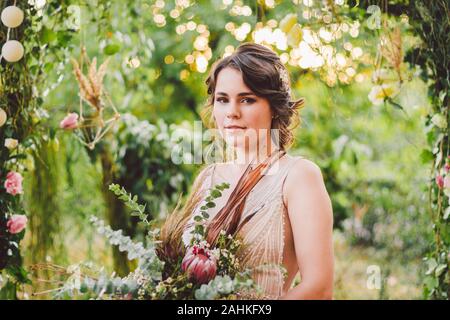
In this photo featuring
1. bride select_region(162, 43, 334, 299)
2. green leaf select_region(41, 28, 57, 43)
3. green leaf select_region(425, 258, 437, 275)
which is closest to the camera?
bride select_region(162, 43, 334, 299)

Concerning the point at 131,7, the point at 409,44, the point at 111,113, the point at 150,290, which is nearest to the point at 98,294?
the point at 150,290

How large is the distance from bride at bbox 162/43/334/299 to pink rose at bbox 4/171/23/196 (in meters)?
0.54

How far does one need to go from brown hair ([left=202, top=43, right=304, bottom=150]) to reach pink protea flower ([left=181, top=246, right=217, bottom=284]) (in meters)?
0.54

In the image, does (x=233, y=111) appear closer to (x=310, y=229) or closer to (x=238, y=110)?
(x=238, y=110)

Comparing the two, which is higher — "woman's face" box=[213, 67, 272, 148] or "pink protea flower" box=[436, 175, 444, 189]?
"woman's face" box=[213, 67, 272, 148]

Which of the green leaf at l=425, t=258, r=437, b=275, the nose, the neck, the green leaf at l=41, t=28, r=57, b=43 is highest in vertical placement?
the green leaf at l=41, t=28, r=57, b=43

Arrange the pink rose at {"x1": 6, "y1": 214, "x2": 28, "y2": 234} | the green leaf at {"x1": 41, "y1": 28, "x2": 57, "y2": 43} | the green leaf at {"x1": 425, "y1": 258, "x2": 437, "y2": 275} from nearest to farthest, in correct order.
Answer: the pink rose at {"x1": 6, "y1": 214, "x2": 28, "y2": 234}, the green leaf at {"x1": 41, "y1": 28, "x2": 57, "y2": 43}, the green leaf at {"x1": 425, "y1": 258, "x2": 437, "y2": 275}

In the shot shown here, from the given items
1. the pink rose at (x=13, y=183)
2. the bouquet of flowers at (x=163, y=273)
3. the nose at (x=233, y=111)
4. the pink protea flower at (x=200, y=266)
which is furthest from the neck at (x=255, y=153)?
the pink rose at (x=13, y=183)

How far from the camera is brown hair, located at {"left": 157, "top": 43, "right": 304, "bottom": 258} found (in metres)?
1.56

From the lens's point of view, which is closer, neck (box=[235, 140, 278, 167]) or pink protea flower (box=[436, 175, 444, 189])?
neck (box=[235, 140, 278, 167])

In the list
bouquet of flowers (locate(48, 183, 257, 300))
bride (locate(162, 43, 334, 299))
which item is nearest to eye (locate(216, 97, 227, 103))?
bride (locate(162, 43, 334, 299))

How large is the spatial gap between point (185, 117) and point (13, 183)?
3.19m

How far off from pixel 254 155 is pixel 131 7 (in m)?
1.53

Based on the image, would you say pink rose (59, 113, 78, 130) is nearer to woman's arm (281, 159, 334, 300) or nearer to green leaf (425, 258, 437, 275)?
woman's arm (281, 159, 334, 300)
